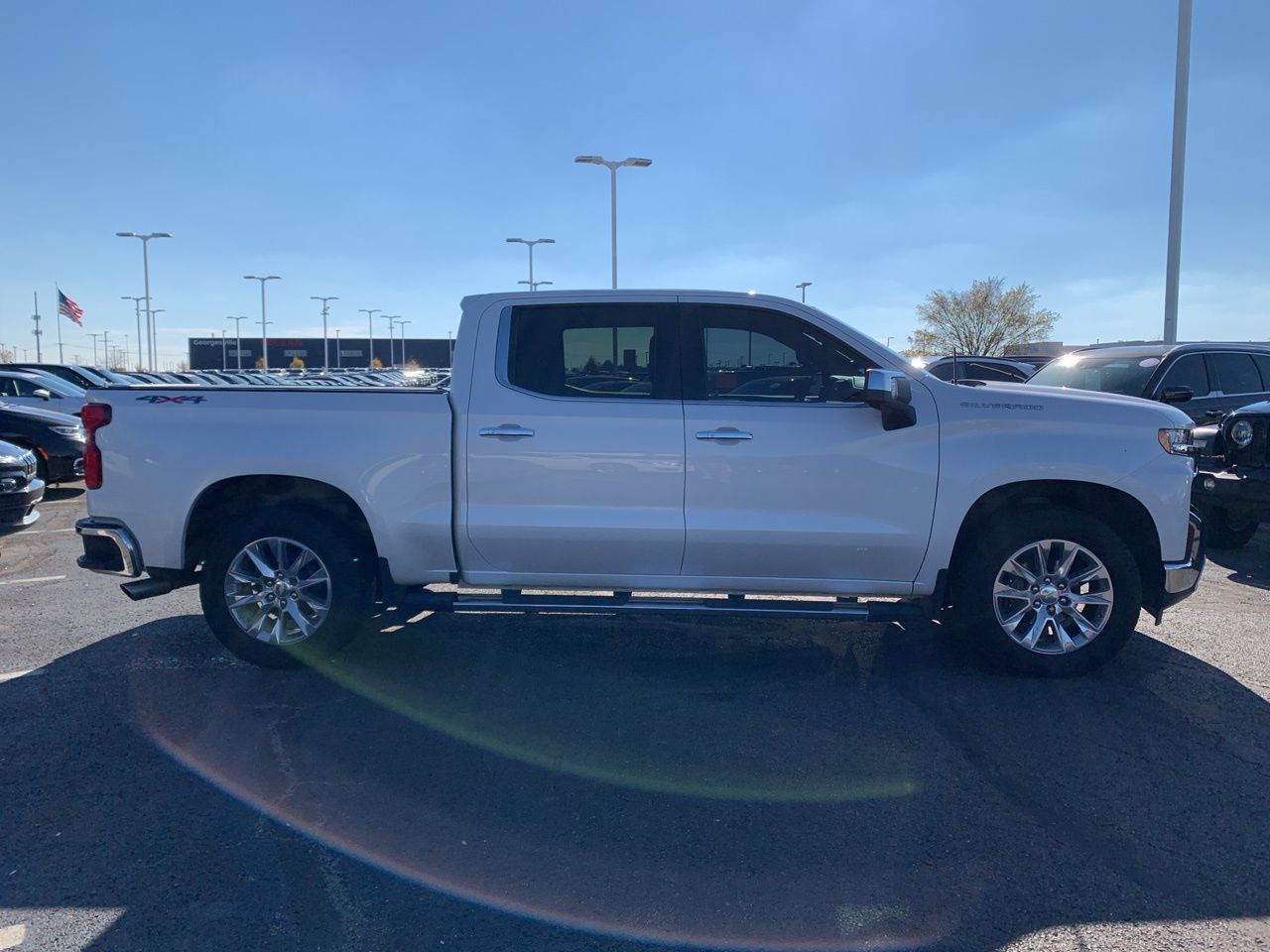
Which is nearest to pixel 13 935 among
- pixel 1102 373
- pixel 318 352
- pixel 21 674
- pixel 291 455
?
pixel 291 455

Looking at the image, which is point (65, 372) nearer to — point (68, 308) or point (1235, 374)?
point (1235, 374)

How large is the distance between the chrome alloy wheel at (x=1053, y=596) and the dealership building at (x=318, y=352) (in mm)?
81580

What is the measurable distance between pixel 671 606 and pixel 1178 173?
14.5 meters

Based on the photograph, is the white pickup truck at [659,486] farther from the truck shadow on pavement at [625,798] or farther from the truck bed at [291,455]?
the truck shadow on pavement at [625,798]

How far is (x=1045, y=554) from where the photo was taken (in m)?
4.98

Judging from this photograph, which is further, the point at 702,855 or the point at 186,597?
the point at 186,597

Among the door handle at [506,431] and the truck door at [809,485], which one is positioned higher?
the door handle at [506,431]

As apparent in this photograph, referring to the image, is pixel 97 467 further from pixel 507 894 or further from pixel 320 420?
pixel 507 894

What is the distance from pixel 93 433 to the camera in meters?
5.20

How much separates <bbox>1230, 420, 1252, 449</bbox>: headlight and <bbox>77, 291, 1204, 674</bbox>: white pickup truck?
3.53 m

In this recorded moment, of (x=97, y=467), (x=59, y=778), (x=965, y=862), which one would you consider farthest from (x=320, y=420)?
(x=965, y=862)

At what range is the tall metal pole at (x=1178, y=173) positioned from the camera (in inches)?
572

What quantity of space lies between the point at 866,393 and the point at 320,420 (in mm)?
2928

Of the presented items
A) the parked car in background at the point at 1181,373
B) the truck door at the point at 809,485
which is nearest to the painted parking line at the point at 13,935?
the truck door at the point at 809,485
